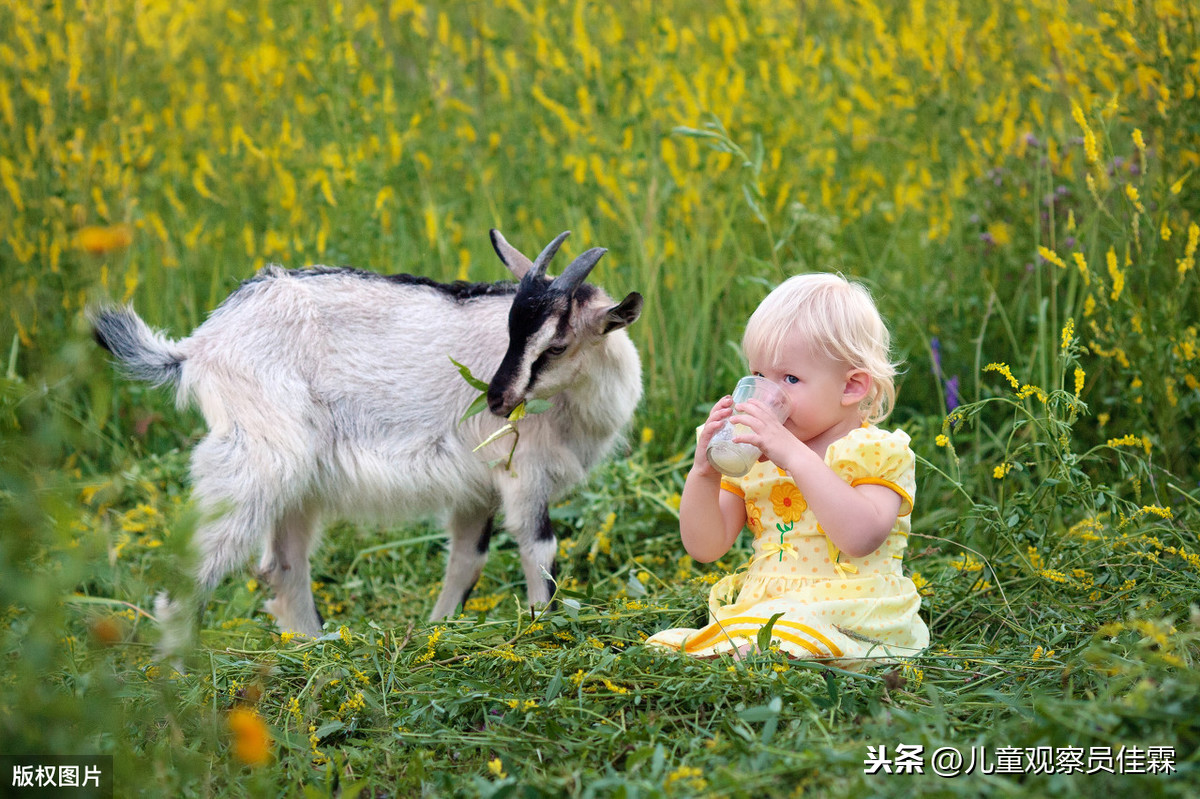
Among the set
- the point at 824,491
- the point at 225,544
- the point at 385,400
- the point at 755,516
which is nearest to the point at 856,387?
the point at 824,491

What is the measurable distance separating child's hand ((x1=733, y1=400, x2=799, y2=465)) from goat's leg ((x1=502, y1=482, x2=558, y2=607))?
1253 millimetres

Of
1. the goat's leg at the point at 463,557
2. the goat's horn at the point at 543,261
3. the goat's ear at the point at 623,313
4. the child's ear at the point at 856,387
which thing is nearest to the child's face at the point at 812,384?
the child's ear at the point at 856,387

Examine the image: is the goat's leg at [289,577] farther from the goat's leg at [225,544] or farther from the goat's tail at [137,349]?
the goat's tail at [137,349]

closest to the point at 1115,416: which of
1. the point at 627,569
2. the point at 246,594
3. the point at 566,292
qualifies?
the point at 627,569

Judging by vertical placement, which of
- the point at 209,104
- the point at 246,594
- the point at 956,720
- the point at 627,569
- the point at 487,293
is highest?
the point at 209,104

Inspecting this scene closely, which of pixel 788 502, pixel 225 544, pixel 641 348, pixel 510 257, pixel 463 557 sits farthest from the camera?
pixel 641 348

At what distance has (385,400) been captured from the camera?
3.71 meters

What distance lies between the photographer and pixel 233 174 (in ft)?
19.7

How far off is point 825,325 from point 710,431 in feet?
1.32

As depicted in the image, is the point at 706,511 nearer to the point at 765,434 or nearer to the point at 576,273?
the point at 765,434

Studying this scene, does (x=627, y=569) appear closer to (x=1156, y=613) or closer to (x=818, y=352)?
(x=818, y=352)

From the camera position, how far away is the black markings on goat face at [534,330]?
340 centimetres

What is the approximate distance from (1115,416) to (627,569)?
2.16m

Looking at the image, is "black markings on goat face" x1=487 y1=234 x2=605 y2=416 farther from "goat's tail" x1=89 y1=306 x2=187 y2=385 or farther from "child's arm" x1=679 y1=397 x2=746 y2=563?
"goat's tail" x1=89 y1=306 x2=187 y2=385
